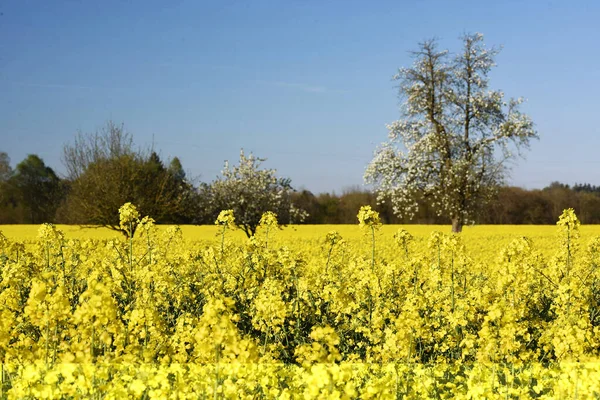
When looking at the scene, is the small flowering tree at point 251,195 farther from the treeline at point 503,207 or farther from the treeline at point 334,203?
the treeline at point 503,207

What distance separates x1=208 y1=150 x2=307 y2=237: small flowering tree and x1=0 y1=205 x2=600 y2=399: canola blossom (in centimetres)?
1521

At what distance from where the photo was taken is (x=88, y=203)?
87.6ft

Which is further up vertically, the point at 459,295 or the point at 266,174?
the point at 266,174

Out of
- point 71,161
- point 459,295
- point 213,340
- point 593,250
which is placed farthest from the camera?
point 71,161

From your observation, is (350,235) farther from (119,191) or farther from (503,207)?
(503,207)

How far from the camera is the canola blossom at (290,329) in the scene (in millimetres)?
4391

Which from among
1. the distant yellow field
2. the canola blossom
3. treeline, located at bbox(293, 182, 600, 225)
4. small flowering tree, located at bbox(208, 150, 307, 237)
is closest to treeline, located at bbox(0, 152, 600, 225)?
treeline, located at bbox(293, 182, 600, 225)

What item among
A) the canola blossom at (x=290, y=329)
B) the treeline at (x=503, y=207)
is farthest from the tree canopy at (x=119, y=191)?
the treeline at (x=503, y=207)

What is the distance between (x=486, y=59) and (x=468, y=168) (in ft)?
19.4

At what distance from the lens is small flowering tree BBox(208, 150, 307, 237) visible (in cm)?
2925

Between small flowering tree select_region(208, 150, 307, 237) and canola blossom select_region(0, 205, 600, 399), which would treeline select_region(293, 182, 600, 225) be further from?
canola blossom select_region(0, 205, 600, 399)

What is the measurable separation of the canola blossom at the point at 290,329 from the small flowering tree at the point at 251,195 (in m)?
15.2

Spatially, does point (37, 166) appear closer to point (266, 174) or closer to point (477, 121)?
point (266, 174)

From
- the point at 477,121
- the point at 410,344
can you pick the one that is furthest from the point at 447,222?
the point at 410,344
